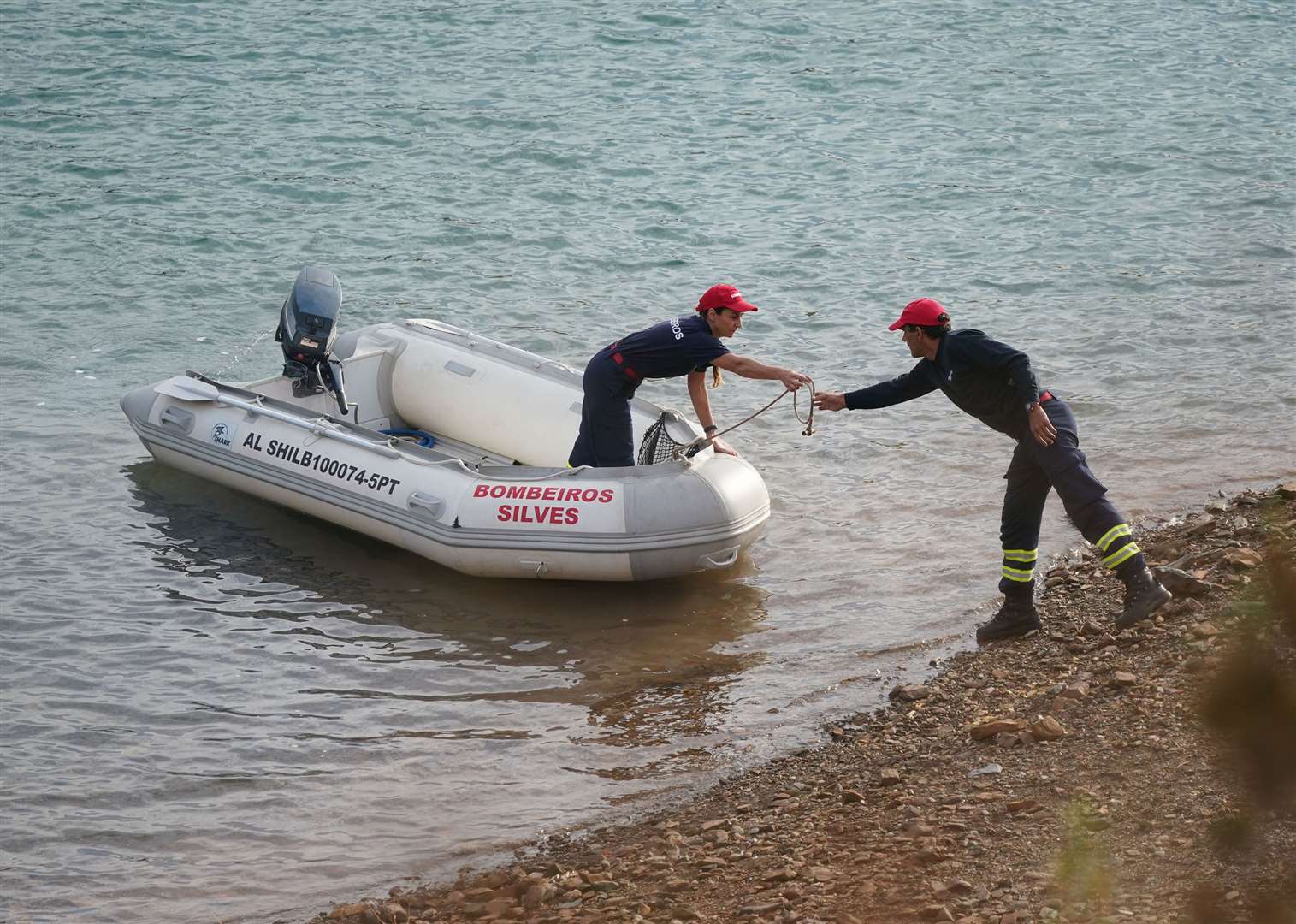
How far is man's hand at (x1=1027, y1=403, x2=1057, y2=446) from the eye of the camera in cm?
514

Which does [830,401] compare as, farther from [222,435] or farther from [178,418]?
[178,418]

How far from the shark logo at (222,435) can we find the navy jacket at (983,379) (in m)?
3.85

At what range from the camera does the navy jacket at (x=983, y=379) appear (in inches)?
204

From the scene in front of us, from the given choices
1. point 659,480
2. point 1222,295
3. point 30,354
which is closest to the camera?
point 659,480

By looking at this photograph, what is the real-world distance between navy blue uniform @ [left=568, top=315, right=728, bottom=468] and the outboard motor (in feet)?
5.78

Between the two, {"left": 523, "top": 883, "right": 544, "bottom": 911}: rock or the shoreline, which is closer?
the shoreline

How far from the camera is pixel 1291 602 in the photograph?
4.55 ft

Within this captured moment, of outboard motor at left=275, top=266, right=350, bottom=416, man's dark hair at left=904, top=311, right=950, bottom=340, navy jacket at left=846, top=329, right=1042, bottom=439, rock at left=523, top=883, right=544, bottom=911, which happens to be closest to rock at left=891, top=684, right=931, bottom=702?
navy jacket at left=846, top=329, right=1042, bottom=439

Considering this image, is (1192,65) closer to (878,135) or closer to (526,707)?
(878,135)

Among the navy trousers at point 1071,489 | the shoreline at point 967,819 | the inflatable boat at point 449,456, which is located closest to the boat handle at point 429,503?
the inflatable boat at point 449,456

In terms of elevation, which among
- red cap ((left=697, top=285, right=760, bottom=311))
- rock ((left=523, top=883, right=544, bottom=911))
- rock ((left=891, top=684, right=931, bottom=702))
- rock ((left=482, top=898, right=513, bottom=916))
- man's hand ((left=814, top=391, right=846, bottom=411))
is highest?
red cap ((left=697, top=285, right=760, bottom=311))

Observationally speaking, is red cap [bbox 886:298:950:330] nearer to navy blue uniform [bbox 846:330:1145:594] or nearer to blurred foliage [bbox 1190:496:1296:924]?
navy blue uniform [bbox 846:330:1145:594]

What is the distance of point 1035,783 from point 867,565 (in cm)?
273

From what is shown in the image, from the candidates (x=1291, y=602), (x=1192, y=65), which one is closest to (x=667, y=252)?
(x=1192, y=65)
